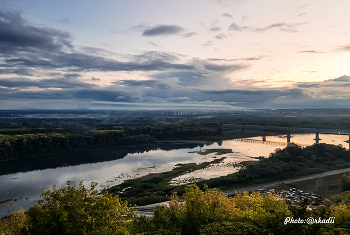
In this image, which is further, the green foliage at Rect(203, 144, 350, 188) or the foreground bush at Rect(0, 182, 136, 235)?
the green foliage at Rect(203, 144, 350, 188)

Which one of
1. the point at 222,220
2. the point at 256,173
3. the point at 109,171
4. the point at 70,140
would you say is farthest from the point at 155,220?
the point at 70,140

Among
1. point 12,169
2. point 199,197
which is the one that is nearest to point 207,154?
point 12,169

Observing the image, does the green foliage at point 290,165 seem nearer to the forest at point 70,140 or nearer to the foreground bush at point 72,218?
the foreground bush at point 72,218

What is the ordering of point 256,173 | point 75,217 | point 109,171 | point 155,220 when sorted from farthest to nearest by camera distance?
point 109,171 < point 256,173 < point 155,220 < point 75,217

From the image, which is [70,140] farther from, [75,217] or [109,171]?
[75,217]

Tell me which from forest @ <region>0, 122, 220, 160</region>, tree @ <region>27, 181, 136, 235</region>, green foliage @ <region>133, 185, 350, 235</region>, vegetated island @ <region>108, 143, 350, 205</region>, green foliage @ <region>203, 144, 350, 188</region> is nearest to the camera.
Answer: green foliage @ <region>133, 185, 350, 235</region>

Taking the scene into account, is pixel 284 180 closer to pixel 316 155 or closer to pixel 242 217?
pixel 316 155

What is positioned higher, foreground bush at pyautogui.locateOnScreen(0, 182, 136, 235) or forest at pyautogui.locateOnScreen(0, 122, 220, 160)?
foreground bush at pyautogui.locateOnScreen(0, 182, 136, 235)

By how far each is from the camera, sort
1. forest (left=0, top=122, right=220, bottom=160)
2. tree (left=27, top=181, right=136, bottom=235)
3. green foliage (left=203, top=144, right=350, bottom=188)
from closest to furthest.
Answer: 1. tree (left=27, top=181, right=136, bottom=235)
2. green foliage (left=203, top=144, right=350, bottom=188)
3. forest (left=0, top=122, right=220, bottom=160)

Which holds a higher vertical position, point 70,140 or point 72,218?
→ point 72,218

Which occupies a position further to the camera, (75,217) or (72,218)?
(72,218)

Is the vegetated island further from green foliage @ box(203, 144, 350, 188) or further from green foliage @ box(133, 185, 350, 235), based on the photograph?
green foliage @ box(133, 185, 350, 235)

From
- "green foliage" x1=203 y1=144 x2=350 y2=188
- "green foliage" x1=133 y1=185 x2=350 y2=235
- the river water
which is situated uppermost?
"green foliage" x1=133 y1=185 x2=350 y2=235

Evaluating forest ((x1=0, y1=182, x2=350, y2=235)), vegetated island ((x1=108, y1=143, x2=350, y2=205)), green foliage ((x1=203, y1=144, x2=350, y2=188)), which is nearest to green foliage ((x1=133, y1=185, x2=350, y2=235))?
forest ((x1=0, y1=182, x2=350, y2=235))
